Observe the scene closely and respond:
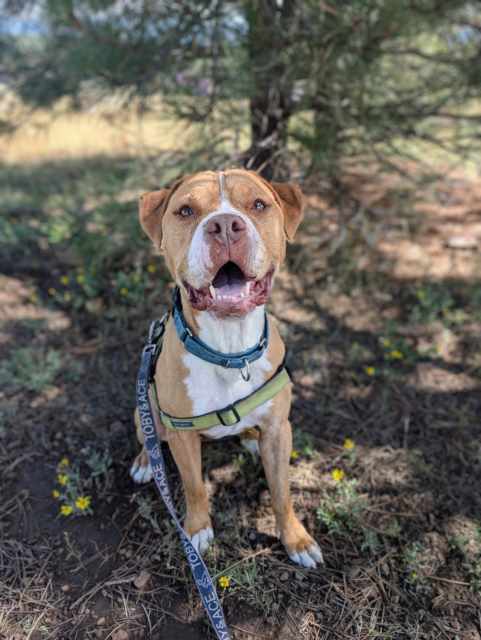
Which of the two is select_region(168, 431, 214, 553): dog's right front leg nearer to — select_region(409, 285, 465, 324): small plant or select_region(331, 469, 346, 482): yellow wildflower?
select_region(331, 469, 346, 482): yellow wildflower

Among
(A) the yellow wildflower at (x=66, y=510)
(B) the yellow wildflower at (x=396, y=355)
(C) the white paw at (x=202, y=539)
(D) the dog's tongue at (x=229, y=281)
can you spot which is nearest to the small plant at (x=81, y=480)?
(A) the yellow wildflower at (x=66, y=510)

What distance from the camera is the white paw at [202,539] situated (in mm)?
2316

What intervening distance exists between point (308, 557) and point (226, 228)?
5.22ft

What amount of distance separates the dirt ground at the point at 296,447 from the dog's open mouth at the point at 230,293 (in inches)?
48.7

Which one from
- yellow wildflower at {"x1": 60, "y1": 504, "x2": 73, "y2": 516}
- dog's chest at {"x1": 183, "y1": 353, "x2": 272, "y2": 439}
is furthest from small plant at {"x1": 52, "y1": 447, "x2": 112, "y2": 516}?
dog's chest at {"x1": 183, "y1": 353, "x2": 272, "y2": 439}

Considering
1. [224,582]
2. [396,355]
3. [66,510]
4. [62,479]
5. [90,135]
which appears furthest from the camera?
[90,135]

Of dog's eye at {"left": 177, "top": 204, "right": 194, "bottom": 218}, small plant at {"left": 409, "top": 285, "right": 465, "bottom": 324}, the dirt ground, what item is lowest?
the dirt ground

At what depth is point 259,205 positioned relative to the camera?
2.07 meters

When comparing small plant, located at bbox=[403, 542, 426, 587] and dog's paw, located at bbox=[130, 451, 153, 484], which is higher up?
dog's paw, located at bbox=[130, 451, 153, 484]

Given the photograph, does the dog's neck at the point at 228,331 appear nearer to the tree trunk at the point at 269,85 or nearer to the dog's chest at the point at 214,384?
the dog's chest at the point at 214,384

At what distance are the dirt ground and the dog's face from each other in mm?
1279

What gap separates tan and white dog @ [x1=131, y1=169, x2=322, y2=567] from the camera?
1817mm

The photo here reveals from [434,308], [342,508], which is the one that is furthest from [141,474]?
[434,308]

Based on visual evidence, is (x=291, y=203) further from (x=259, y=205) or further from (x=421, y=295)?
(x=421, y=295)
